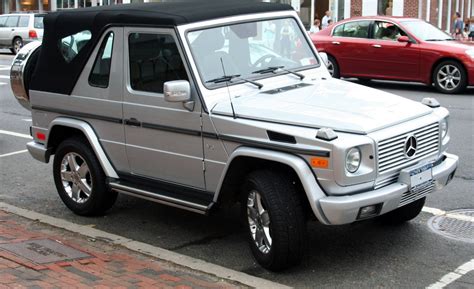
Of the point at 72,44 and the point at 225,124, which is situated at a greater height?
the point at 72,44

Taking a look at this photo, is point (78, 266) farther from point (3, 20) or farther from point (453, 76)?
point (3, 20)

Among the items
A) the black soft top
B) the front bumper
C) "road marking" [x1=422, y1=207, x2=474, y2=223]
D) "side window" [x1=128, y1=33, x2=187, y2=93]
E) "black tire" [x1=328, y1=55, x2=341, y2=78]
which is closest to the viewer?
the front bumper

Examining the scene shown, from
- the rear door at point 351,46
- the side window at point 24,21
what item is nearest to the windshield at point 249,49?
the rear door at point 351,46

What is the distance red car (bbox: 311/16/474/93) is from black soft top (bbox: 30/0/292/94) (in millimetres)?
9111

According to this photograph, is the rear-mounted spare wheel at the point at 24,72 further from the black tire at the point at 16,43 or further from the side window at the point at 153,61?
the black tire at the point at 16,43

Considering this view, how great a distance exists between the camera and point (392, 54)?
15641mm

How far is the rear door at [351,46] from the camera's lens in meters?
16.3

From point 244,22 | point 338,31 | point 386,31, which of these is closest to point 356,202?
point 244,22

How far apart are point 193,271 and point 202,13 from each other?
2130 mm

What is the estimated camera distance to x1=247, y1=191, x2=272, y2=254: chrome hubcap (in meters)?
5.29

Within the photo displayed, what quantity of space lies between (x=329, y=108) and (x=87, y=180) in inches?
104

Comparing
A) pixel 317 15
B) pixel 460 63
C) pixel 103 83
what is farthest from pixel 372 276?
pixel 317 15

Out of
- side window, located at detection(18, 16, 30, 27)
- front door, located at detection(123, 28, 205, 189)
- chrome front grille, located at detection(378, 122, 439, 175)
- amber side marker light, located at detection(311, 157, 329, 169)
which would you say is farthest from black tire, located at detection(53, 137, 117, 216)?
side window, located at detection(18, 16, 30, 27)

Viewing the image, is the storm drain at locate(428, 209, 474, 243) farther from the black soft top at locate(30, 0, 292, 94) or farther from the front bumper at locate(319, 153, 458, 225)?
the black soft top at locate(30, 0, 292, 94)
